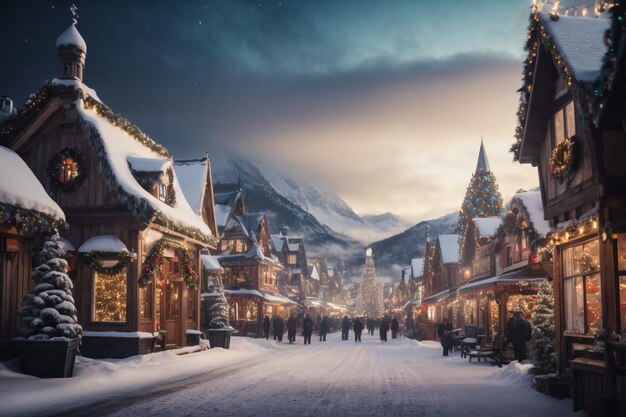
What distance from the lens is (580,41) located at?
47.9ft

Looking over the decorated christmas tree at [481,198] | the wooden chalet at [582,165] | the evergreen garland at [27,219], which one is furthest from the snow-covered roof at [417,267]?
the evergreen garland at [27,219]

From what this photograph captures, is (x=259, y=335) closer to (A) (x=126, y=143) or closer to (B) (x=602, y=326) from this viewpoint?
(A) (x=126, y=143)

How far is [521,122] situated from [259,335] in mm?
40704

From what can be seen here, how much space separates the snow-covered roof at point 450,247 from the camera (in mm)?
57003

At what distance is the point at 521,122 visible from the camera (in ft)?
58.5

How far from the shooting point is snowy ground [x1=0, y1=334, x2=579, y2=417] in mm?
11781

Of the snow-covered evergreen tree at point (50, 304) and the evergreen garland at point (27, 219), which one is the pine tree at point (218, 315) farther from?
the snow-covered evergreen tree at point (50, 304)

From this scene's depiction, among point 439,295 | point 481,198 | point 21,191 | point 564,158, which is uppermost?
point 481,198

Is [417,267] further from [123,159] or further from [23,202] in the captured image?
[23,202]

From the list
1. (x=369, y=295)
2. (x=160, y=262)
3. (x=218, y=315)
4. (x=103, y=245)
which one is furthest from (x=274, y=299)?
(x=369, y=295)

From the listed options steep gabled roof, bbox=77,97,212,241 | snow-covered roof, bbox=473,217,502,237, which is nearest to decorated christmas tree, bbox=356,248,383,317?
snow-covered roof, bbox=473,217,502,237

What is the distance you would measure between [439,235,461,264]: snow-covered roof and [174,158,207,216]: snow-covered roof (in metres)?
29.9

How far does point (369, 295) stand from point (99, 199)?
338 ft

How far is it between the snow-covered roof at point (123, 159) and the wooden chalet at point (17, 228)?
10.3 feet
